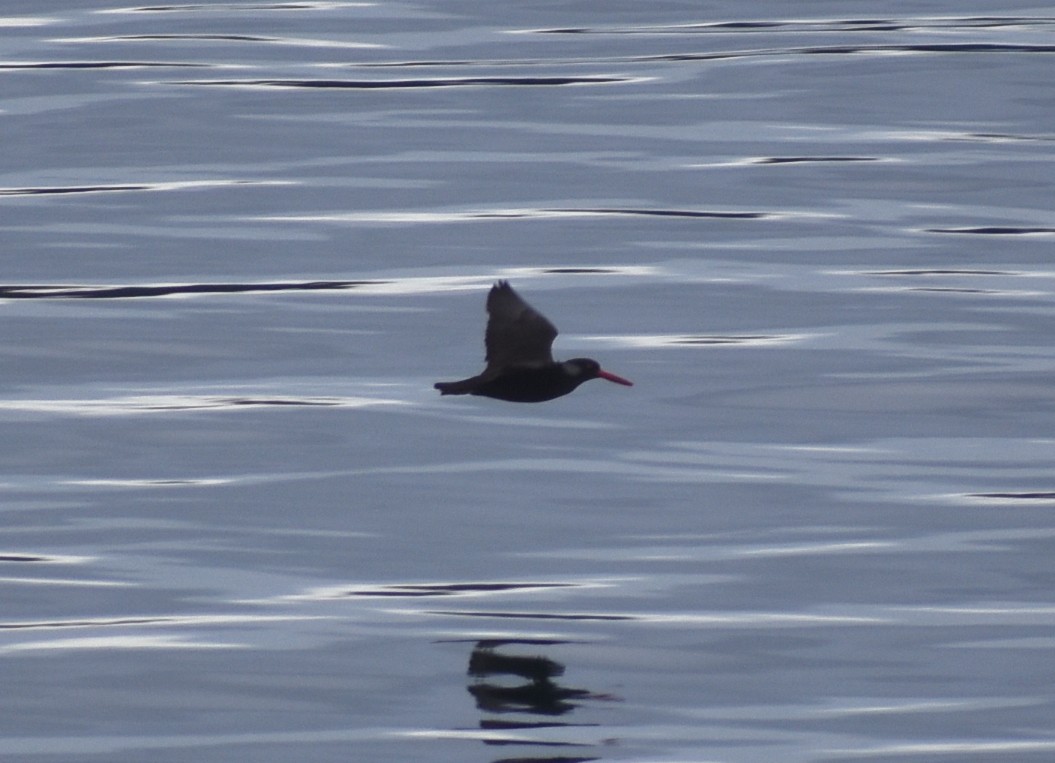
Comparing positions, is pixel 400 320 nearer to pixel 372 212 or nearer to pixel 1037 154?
pixel 372 212

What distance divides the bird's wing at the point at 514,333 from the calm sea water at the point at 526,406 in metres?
1.21

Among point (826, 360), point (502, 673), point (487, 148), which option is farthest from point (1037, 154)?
point (502, 673)

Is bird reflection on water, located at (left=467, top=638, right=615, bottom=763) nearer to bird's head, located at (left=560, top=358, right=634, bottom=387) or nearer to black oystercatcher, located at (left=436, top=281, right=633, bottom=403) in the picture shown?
black oystercatcher, located at (left=436, top=281, right=633, bottom=403)

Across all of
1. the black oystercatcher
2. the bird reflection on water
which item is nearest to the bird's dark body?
the black oystercatcher

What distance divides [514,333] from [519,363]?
35 centimetres

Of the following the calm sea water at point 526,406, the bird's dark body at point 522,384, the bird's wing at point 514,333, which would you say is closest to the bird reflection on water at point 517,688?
the calm sea water at point 526,406

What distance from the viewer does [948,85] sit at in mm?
27828

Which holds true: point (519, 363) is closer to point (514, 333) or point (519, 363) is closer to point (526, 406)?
point (514, 333)

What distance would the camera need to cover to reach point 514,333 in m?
13.7

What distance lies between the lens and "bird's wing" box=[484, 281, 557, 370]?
1350 centimetres

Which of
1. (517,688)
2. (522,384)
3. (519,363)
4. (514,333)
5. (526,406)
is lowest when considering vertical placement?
(517,688)

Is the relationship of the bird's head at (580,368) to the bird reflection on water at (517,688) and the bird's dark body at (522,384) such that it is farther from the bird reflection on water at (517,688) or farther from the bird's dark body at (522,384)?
the bird reflection on water at (517,688)

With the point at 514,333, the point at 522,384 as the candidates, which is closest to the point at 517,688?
the point at 522,384

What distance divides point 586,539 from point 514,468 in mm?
1236
